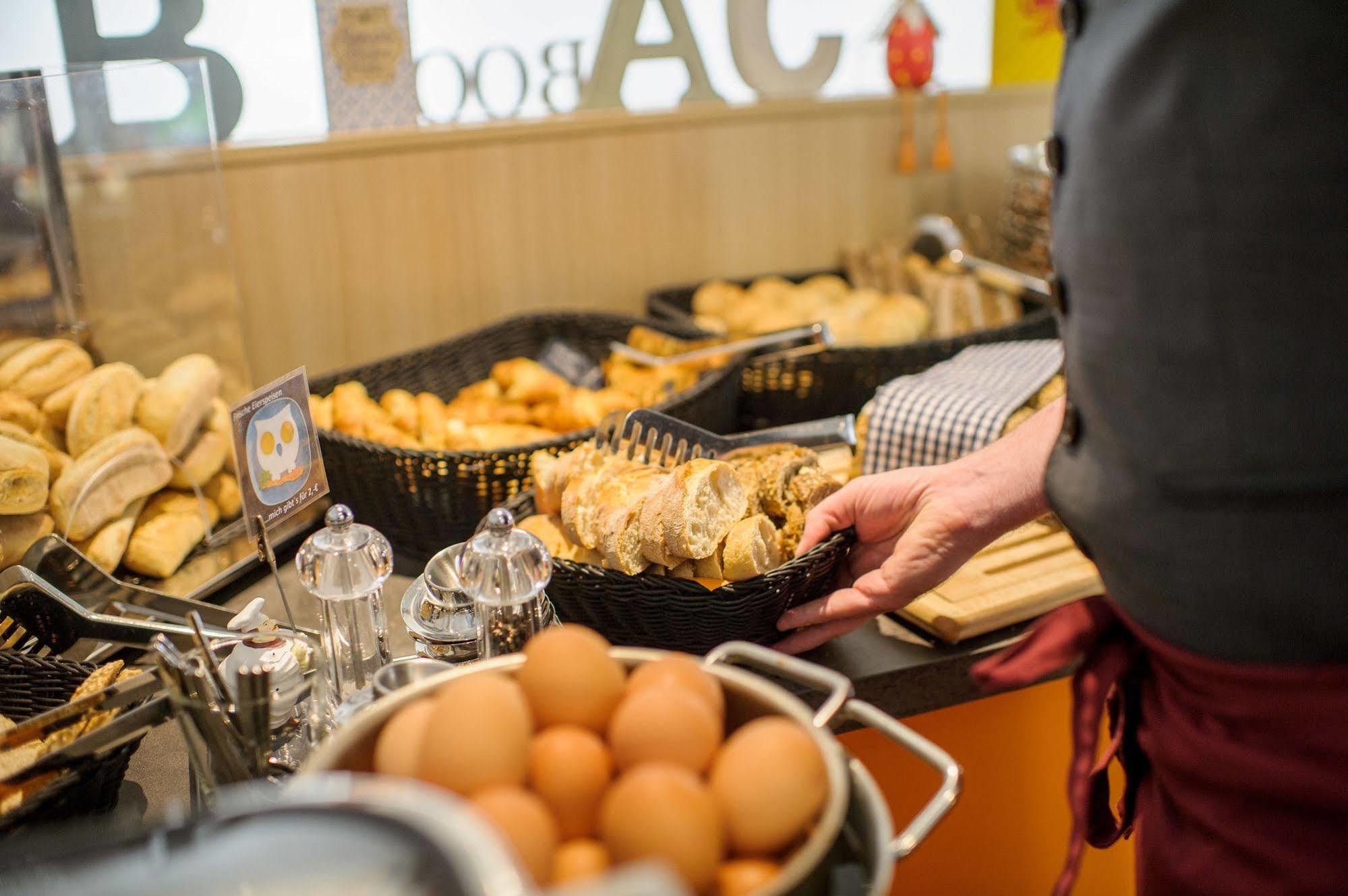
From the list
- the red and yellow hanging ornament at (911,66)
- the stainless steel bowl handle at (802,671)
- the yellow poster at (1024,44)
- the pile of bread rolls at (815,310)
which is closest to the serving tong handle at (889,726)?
the stainless steel bowl handle at (802,671)

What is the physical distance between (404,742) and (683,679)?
0.50 feet

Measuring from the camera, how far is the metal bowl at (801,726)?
0.53 meters

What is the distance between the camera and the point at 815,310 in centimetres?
202

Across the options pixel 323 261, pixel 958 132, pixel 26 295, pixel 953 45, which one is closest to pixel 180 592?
pixel 26 295

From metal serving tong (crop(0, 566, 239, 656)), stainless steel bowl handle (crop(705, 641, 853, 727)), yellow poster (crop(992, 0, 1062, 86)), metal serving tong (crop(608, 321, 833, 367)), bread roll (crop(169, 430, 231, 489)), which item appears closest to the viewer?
stainless steel bowl handle (crop(705, 641, 853, 727))

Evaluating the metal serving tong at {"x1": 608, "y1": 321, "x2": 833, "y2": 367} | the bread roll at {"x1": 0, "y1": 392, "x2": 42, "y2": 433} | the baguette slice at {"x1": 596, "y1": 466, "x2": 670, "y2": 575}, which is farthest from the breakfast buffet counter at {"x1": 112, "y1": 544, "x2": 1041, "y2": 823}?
the metal serving tong at {"x1": 608, "y1": 321, "x2": 833, "y2": 367}

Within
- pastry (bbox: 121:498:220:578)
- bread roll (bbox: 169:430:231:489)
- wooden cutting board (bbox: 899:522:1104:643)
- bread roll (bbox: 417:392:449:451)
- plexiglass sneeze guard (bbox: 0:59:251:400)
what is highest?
plexiglass sneeze guard (bbox: 0:59:251:400)

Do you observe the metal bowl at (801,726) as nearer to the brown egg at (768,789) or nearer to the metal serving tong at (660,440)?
the brown egg at (768,789)

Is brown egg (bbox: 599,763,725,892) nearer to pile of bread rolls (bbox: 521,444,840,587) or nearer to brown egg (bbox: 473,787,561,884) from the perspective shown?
brown egg (bbox: 473,787,561,884)

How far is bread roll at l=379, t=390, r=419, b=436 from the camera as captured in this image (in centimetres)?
158

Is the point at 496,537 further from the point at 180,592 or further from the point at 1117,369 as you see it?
the point at 180,592

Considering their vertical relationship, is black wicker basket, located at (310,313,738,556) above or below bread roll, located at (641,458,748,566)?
below

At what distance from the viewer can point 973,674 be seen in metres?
0.78

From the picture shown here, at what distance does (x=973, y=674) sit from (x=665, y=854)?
34cm
